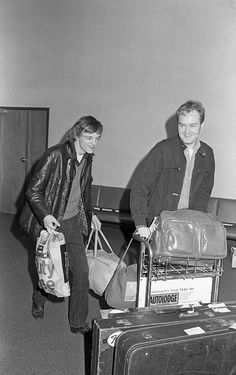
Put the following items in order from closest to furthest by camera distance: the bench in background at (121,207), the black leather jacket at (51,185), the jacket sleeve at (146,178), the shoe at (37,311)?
the jacket sleeve at (146,178), the black leather jacket at (51,185), the shoe at (37,311), the bench in background at (121,207)

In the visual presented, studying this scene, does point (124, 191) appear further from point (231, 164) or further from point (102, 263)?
point (102, 263)

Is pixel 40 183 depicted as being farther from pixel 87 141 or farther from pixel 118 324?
pixel 118 324

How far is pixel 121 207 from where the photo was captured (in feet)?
25.8

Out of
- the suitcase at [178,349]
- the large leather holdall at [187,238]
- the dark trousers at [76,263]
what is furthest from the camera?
the dark trousers at [76,263]

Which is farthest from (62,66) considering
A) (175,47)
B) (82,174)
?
(82,174)

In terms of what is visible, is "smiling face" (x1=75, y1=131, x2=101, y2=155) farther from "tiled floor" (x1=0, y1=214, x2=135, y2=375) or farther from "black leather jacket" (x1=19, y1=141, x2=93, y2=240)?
"tiled floor" (x1=0, y1=214, x2=135, y2=375)

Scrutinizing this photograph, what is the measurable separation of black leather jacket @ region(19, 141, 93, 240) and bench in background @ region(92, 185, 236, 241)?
373cm

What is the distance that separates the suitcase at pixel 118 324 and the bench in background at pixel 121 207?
435 centimetres

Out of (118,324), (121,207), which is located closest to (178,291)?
(118,324)

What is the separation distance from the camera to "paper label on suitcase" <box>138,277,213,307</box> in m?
2.69

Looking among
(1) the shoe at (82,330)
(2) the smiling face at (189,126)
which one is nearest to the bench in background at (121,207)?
(1) the shoe at (82,330)

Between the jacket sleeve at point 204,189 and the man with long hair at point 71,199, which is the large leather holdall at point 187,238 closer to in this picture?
the jacket sleeve at point 204,189

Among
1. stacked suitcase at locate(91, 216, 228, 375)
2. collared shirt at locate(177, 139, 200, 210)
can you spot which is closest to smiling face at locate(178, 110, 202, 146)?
collared shirt at locate(177, 139, 200, 210)

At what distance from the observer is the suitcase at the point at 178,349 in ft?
6.39
